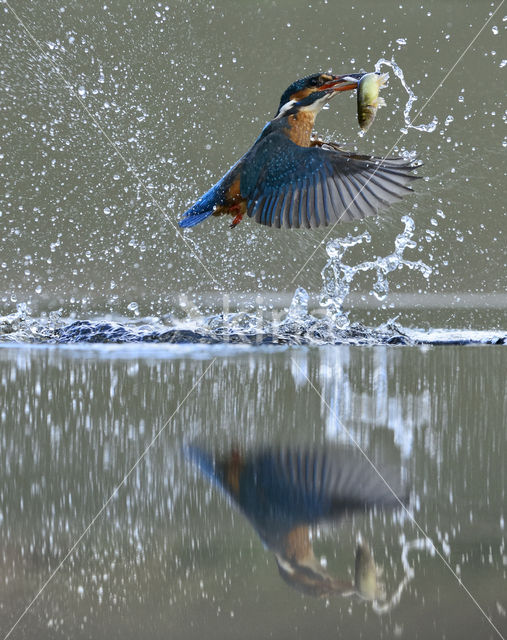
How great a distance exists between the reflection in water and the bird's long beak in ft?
3.84

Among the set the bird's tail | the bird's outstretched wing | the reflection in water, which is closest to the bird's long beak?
the bird's outstretched wing

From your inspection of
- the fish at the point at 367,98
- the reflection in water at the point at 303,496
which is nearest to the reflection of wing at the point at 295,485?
the reflection in water at the point at 303,496

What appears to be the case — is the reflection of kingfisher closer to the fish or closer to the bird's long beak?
the bird's long beak

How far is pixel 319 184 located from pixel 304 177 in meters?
0.04

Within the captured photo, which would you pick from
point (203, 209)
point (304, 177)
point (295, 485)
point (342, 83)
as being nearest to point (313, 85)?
point (342, 83)

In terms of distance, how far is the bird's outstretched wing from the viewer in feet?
5.54

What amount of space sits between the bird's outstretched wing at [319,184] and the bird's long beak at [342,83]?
0.46ft

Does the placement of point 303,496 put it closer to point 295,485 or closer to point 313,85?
point 295,485

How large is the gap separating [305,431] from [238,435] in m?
0.09

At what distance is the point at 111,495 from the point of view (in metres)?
0.69

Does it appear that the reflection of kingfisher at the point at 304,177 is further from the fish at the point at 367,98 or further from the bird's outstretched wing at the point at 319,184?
the fish at the point at 367,98

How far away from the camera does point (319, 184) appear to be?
5.75 ft

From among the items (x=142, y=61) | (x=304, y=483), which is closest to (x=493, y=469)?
(x=304, y=483)

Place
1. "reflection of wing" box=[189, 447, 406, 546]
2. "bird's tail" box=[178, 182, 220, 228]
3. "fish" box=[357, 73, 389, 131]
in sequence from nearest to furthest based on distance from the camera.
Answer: "reflection of wing" box=[189, 447, 406, 546]
"fish" box=[357, 73, 389, 131]
"bird's tail" box=[178, 182, 220, 228]
